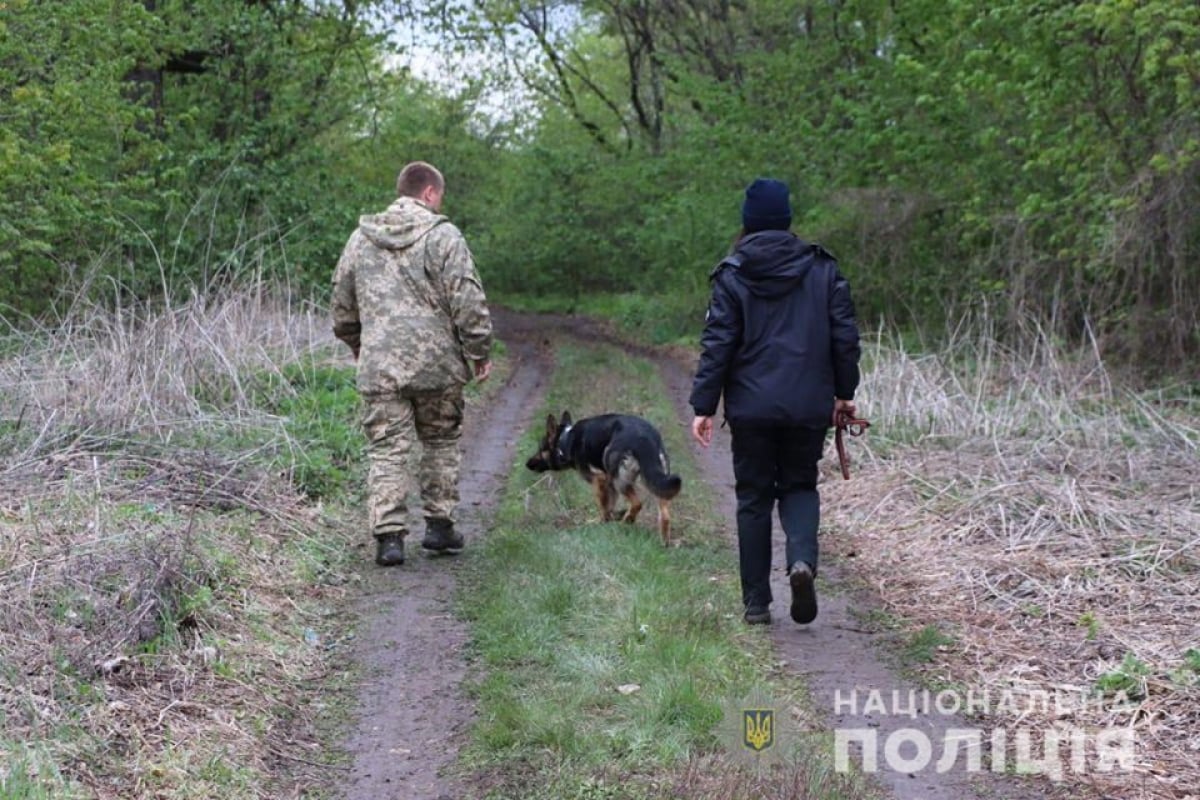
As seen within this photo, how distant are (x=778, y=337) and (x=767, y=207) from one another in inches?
24.8

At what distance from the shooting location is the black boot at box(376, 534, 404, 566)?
718 centimetres

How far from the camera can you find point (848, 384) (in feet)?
19.2

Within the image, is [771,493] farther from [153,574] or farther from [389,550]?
[153,574]

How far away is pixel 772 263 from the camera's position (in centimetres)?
577

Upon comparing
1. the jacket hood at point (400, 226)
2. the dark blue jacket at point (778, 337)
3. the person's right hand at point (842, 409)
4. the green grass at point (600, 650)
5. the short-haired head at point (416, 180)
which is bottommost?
the green grass at point (600, 650)

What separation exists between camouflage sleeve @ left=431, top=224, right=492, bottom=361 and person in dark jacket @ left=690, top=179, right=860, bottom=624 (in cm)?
185

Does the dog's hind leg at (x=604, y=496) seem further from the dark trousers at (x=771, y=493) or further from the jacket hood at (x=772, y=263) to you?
the jacket hood at (x=772, y=263)

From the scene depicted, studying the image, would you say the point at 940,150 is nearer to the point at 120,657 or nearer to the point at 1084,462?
the point at 1084,462

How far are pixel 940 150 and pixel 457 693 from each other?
516 inches

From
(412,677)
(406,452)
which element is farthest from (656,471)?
(412,677)

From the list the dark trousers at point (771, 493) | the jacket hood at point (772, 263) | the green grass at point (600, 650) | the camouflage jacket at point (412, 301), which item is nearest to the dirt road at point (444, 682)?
the green grass at point (600, 650)

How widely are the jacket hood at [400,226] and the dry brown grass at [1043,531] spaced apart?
326 centimetres

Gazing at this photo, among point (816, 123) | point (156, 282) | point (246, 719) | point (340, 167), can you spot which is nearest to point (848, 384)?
point (246, 719)

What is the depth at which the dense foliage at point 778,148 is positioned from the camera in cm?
1139
